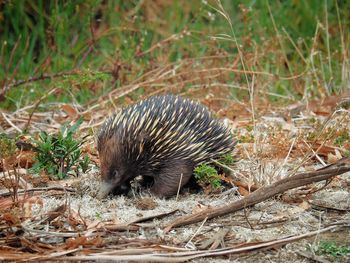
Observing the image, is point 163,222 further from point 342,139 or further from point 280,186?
point 342,139

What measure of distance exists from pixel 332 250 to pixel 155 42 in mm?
5139

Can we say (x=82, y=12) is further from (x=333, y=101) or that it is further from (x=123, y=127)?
(x=123, y=127)

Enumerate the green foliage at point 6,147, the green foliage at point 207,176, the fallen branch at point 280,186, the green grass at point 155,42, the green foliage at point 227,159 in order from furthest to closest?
1. the green grass at point 155,42
2. the green foliage at point 6,147
3. the green foliage at point 227,159
4. the green foliage at point 207,176
5. the fallen branch at point 280,186

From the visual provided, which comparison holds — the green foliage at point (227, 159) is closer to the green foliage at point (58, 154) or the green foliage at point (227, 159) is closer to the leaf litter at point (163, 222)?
the leaf litter at point (163, 222)

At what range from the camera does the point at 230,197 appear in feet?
12.2

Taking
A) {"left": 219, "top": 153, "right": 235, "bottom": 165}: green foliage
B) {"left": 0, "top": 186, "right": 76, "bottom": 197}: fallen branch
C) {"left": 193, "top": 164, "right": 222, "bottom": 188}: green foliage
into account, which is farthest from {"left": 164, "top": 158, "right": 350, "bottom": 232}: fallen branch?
{"left": 0, "top": 186, "right": 76, "bottom": 197}: fallen branch

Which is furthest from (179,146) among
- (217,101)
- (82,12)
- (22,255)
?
(82,12)

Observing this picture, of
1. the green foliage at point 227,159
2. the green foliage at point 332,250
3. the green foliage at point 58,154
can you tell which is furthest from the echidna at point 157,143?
the green foliage at point 332,250

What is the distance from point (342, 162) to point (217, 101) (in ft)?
10.3

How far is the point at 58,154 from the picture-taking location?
393 centimetres

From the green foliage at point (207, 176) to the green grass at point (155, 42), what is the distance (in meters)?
2.46

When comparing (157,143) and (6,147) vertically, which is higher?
(157,143)

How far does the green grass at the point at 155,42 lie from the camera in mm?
6434

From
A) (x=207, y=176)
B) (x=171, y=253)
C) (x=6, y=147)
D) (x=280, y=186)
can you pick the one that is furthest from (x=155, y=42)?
(x=171, y=253)
